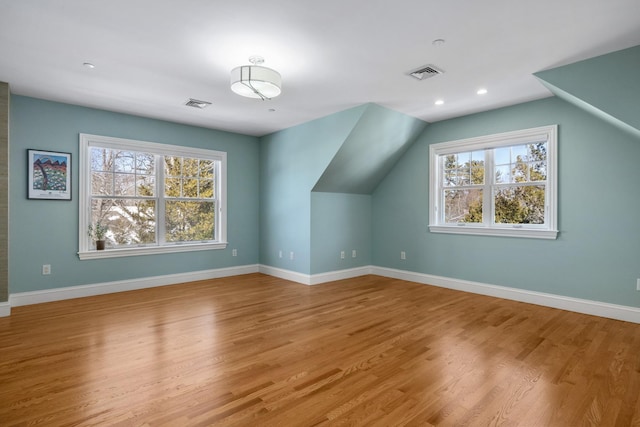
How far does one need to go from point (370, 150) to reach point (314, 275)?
2.13 metres

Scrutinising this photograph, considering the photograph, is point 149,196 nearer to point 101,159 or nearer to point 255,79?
point 101,159

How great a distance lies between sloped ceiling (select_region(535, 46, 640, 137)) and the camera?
9.32ft

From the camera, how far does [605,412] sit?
1.95 meters

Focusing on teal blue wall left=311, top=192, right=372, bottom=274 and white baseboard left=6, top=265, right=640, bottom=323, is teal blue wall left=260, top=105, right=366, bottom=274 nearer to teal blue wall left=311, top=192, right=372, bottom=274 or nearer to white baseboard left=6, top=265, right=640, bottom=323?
teal blue wall left=311, top=192, right=372, bottom=274

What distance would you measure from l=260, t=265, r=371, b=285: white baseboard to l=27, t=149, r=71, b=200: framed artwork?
314 centimetres

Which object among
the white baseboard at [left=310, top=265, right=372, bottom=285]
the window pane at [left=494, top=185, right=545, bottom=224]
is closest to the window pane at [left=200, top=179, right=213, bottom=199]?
the white baseboard at [left=310, top=265, right=372, bottom=285]

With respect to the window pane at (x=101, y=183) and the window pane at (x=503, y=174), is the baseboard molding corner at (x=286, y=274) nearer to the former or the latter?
the window pane at (x=101, y=183)

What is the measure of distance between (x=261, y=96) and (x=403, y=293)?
3.21m

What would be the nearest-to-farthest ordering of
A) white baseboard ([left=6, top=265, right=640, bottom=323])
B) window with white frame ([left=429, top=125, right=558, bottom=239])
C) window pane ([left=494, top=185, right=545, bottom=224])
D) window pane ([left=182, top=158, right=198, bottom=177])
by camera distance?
white baseboard ([left=6, top=265, right=640, bottom=323]), window with white frame ([left=429, top=125, right=558, bottom=239]), window pane ([left=494, top=185, right=545, bottom=224]), window pane ([left=182, top=158, right=198, bottom=177])

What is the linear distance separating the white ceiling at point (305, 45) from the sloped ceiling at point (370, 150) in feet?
1.52

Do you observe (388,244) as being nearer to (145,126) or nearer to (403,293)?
(403,293)

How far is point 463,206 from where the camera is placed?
5.05m

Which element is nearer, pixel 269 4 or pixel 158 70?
pixel 269 4

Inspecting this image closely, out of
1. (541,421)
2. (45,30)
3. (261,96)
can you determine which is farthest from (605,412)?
(45,30)
